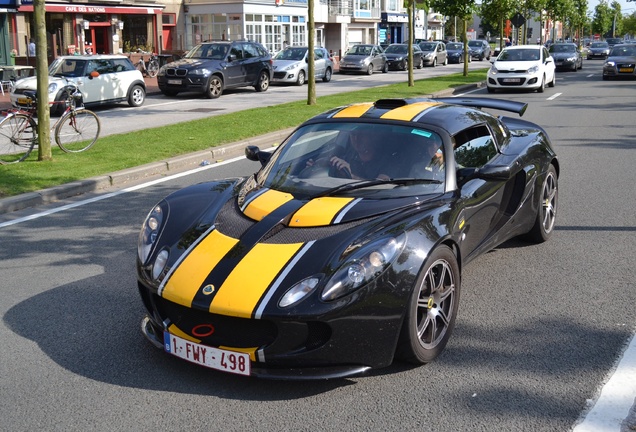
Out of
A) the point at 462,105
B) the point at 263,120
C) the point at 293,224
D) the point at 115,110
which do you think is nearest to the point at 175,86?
the point at 115,110

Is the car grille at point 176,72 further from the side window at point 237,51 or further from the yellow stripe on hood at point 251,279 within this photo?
the yellow stripe on hood at point 251,279

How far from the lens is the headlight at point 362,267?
386cm

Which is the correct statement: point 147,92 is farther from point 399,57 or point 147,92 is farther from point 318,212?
point 318,212

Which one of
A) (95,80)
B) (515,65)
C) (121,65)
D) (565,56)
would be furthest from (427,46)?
(95,80)

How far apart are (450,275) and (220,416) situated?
164 cm

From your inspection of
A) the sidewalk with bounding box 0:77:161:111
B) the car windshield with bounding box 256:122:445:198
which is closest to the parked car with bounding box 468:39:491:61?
the sidewalk with bounding box 0:77:161:111

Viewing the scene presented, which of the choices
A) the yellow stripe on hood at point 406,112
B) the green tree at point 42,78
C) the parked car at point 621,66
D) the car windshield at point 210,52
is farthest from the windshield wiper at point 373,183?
the parked car at point 621,66

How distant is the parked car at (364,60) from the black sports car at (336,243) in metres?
34.2

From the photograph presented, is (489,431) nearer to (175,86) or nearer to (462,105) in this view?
(462,105)

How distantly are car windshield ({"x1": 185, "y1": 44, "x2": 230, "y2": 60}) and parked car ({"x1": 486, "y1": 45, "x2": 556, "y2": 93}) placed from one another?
915 centimetres

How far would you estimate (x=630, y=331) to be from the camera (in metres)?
4.79

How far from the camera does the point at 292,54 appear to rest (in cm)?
3183

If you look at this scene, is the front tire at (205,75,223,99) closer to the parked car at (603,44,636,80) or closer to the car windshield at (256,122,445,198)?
the parked car at (603,44,636,80)

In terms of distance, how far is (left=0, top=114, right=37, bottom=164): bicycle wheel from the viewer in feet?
35.8
